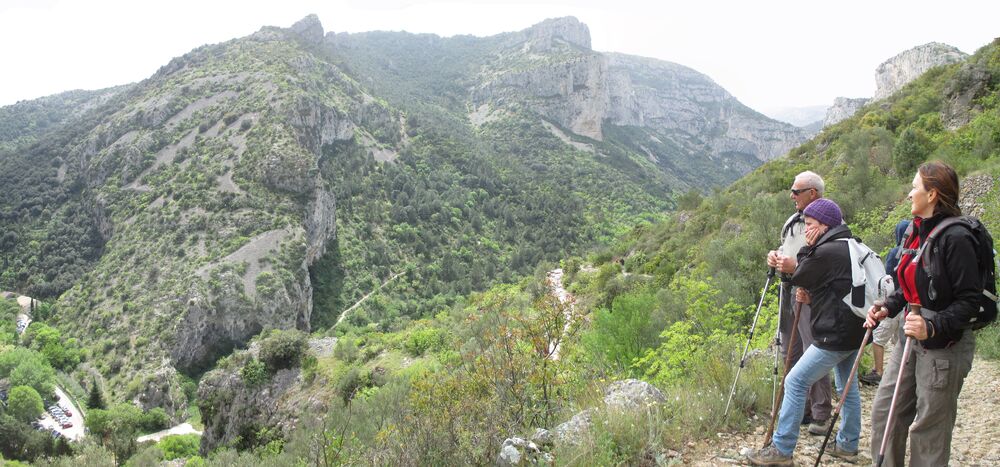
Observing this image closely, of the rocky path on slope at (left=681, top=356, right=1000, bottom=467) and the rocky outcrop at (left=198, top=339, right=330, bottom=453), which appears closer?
the rocky path on slope at (left=681, top=356, right=1000, bottom=467)

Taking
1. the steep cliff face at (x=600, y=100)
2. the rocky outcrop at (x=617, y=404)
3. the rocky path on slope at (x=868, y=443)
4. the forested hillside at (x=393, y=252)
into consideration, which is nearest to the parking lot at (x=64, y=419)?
the forested hillside at (x=393, y=252)

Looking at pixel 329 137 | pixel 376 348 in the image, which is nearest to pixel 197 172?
pixel 329 137

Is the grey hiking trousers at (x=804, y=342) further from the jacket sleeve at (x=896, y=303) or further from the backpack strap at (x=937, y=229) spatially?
the backpack strap at (x=937, y=229)

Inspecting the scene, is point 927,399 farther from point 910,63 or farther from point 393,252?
point 910,63

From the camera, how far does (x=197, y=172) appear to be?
5150cm

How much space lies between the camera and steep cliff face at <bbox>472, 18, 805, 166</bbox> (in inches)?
4692

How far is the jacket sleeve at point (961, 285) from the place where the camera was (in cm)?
A: 237

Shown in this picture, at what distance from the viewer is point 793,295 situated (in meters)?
3.89

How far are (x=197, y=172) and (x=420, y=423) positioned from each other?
5715 centimetres

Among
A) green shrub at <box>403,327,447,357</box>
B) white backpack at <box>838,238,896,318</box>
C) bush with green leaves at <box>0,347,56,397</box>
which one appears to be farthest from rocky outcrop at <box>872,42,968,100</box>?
bush with green leaves at <box>0,347,56,397</box>

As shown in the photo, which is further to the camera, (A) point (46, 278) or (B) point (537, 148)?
(B) point (537, 148)

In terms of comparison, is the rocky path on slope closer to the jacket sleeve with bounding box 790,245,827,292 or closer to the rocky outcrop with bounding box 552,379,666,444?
the rocky outcrop with bounding box 552,379,666,444

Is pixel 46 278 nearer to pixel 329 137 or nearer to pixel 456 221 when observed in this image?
pixel 329 137

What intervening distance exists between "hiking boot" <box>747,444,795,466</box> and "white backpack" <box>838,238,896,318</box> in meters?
1.14
